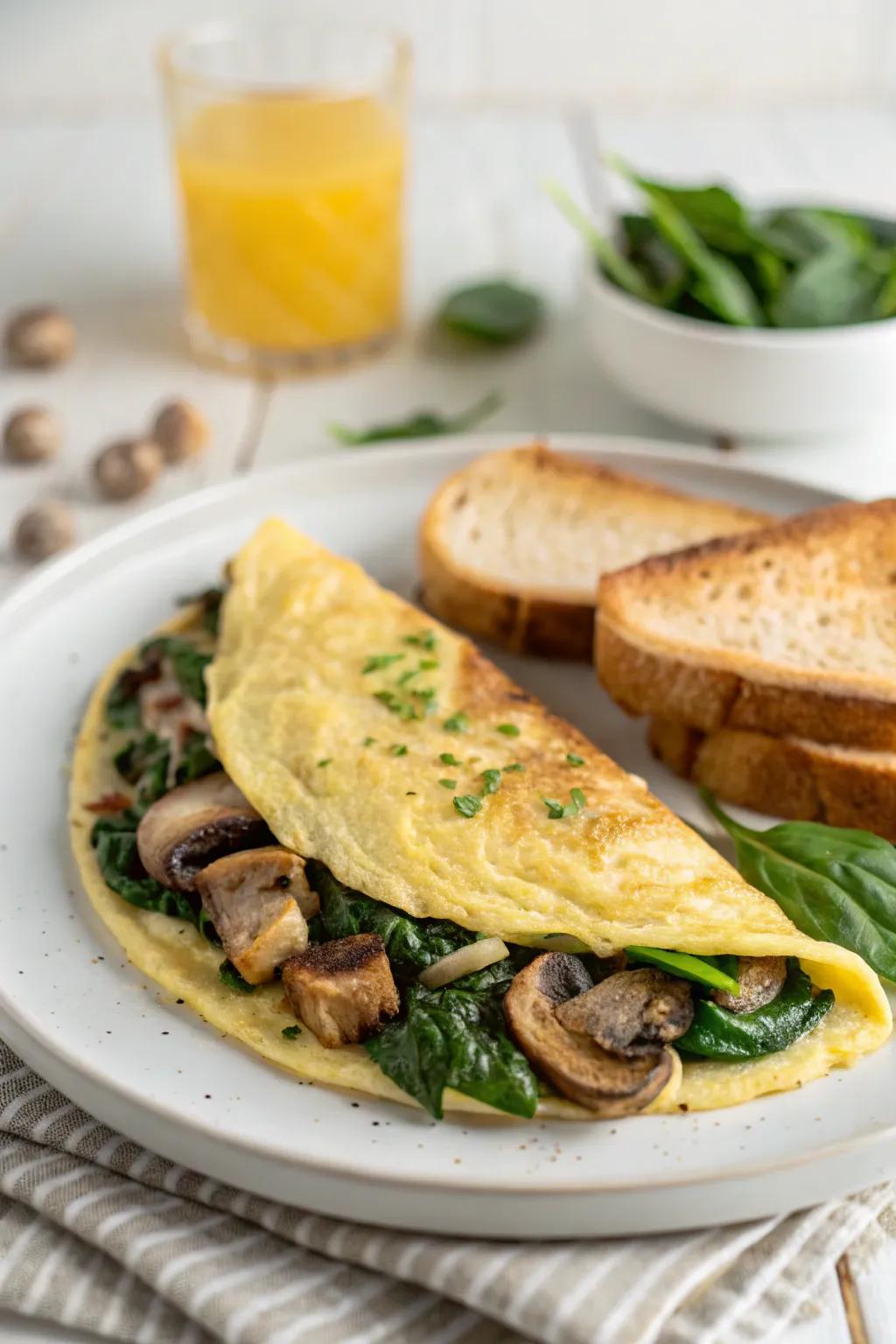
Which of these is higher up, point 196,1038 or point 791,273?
point 791,273

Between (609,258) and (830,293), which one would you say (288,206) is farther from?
(830,293)

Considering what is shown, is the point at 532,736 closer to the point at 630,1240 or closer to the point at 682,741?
the point at 682,741

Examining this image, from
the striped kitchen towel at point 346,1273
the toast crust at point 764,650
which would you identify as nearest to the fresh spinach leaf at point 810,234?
the toast crust at point 764,650

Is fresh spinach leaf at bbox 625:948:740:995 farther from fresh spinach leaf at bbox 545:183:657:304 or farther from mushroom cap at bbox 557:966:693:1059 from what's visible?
fresh spinach leaf at bbox 545:183:657:304

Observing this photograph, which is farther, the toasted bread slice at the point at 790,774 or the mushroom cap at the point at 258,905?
the toasted bread slice at the point at 790,774

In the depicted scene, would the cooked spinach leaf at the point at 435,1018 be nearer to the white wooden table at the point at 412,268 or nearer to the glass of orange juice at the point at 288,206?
the white wooden table at the point at 412,268

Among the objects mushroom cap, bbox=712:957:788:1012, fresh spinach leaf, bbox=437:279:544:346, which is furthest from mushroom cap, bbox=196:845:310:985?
fresh spinach leaf, bbox=437:279:544:346

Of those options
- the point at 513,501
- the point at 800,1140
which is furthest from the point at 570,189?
the point at 800,1140

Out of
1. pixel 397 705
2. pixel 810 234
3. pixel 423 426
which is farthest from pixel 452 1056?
pixel 810 234
